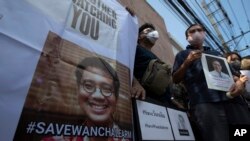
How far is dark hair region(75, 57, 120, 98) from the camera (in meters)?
0.98

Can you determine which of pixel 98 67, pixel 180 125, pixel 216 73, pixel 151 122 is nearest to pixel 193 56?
pixel 216 73

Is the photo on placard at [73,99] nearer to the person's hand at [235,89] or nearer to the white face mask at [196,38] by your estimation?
the person's hand at [235,89]

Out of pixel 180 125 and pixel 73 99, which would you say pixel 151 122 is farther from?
pixel 73 99

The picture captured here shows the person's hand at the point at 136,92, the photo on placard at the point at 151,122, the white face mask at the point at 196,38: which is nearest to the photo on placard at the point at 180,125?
the photo on placard at the point at 151,122

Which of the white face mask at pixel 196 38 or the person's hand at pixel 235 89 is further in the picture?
the white face mask at pixel 196 38

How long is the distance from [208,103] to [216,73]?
0.27 meters

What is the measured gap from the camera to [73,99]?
0.92 m

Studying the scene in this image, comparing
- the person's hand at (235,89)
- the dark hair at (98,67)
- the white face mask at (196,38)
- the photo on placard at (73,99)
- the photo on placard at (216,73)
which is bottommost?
the photo on placard at (73,99)

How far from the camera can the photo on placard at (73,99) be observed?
2.58 ft

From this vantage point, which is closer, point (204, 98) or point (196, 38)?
point (204, 98)

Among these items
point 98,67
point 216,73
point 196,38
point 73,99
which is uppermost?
point 196,38

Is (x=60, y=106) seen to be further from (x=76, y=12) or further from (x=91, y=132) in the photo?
(x=76, y=12)

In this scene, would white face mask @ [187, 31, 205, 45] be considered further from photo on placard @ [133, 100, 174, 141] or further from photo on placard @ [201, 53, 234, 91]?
photo on placard @ [133, 100, 174, 141]

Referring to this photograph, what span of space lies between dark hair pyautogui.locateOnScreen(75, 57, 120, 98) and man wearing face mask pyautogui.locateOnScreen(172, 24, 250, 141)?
0.73 meters
